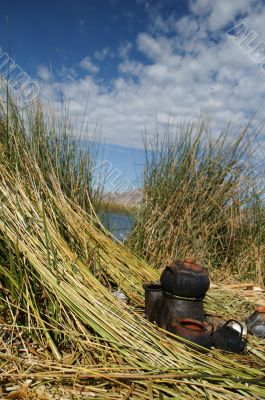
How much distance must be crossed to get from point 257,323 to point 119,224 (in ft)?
6.06

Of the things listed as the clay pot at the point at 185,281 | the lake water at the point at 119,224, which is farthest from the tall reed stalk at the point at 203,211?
the clay pot at the point at 185,281

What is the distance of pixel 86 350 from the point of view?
56.7 inches

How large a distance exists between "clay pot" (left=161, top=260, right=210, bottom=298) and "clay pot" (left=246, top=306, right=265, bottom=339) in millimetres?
477

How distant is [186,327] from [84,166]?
169 centimetres

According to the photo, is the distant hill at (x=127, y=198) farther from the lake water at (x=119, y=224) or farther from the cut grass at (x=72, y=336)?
the cut grass at (x=72, y=336)

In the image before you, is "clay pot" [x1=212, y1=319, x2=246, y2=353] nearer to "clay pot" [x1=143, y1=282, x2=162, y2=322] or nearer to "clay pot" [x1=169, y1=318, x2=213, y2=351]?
"clay pot" [x1=169, y1=318, x2=213, y2=351]

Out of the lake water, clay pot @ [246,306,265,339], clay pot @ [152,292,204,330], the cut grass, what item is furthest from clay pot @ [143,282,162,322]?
the lake water

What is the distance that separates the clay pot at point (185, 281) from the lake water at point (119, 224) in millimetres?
1310

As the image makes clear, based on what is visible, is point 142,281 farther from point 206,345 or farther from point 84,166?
point 84,166

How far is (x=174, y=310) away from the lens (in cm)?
185

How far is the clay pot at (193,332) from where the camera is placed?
1.65 m

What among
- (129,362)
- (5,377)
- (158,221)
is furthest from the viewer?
(158,221)

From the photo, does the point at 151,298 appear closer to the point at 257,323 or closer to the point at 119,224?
the point at 257,323

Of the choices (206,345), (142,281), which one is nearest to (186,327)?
(206,345)
